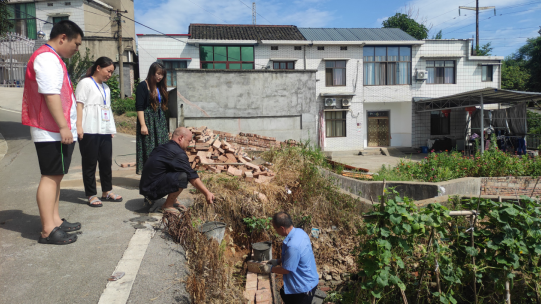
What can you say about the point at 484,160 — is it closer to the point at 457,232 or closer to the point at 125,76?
the point at 457,232

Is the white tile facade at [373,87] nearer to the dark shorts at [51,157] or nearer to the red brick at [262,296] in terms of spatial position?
the red brick at [262,296]

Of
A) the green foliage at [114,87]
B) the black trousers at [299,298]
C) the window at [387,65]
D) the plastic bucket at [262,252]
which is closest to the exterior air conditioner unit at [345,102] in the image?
the window at [387,65]

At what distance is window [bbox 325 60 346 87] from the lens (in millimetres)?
21844

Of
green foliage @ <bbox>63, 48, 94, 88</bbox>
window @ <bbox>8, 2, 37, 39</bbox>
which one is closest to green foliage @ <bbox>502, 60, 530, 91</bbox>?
green foliage @ <bbox>63, 48, 94, 88</bbox>

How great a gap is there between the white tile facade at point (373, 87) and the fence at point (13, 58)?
23.1 ft

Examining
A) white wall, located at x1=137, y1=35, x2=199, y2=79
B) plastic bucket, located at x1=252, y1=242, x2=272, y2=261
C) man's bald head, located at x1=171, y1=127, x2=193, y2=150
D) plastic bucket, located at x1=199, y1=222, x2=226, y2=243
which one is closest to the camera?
plastic bucket, located at x1=199, y1=222, x2=226, y2=243

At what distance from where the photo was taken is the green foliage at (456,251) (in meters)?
3.24

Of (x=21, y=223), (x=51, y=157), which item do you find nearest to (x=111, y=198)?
(x=21, y=223)

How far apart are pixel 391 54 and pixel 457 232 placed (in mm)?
20590

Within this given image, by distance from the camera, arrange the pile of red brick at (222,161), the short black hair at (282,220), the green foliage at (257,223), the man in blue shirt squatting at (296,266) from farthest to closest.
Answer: the pile of red brick at (222,161) < the green foliage at (257,223) < the short black hair at (282,220) < the man in blue shirt squatting at (296,266)

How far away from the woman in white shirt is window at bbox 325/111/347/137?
18.4 m

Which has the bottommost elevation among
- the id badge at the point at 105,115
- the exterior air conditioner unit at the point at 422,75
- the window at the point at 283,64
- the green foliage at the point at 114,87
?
the id badge at the point at 105,115

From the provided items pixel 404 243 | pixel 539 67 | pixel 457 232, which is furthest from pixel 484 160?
pixel 539 67

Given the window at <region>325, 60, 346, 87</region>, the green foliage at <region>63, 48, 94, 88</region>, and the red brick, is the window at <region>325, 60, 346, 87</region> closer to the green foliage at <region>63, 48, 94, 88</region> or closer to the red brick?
the green foliage at <region>63, 48, 94, 88</region>
